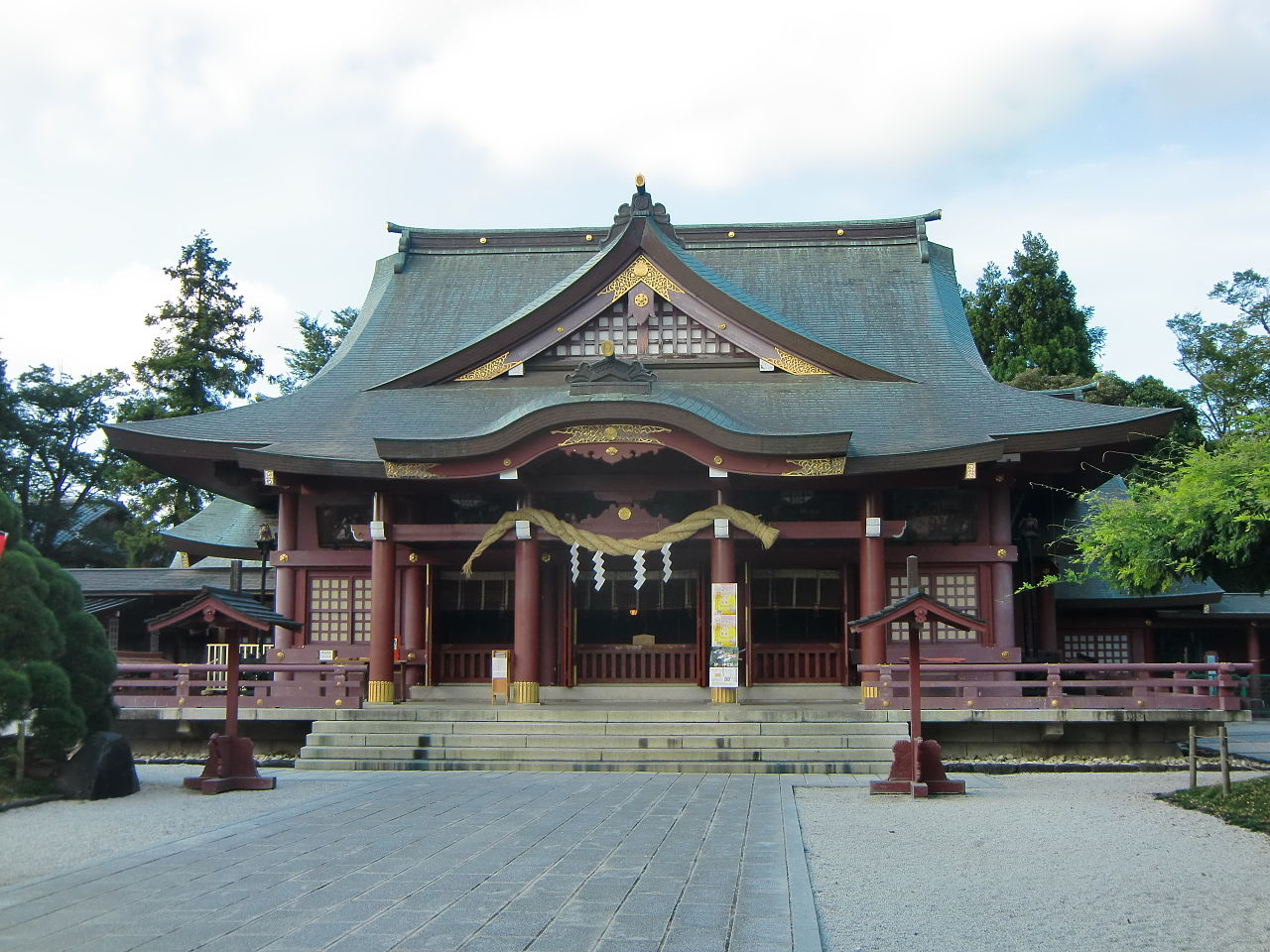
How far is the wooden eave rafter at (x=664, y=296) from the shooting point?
21.2 m

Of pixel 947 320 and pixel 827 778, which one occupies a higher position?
pixel 947 320

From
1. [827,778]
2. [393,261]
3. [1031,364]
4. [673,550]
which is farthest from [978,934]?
[1031,364]

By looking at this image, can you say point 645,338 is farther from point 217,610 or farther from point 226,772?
point 226,772

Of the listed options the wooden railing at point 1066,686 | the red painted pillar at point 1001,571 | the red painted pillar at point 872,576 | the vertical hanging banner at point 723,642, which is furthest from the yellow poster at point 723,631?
the red painted pillar at point 1001,571

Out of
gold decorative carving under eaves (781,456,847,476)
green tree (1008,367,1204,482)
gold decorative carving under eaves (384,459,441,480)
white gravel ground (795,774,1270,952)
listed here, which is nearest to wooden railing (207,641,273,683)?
gold decorative carving under eaves (384,459,441,480)

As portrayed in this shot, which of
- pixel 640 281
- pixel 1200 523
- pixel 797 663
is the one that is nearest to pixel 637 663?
pixel 797 663

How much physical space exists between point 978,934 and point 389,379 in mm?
17964

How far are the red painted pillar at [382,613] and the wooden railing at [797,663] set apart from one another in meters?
6.13

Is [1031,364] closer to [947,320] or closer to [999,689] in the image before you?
[947,320]

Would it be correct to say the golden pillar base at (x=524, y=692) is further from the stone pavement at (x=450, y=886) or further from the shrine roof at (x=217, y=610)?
the stone pavement at (x=450, y=886)

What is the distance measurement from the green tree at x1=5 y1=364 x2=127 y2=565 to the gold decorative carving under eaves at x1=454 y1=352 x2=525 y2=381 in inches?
1279

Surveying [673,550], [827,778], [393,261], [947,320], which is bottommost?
[827,778]

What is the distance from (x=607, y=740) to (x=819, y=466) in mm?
5213

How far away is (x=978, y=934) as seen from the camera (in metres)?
6.76
